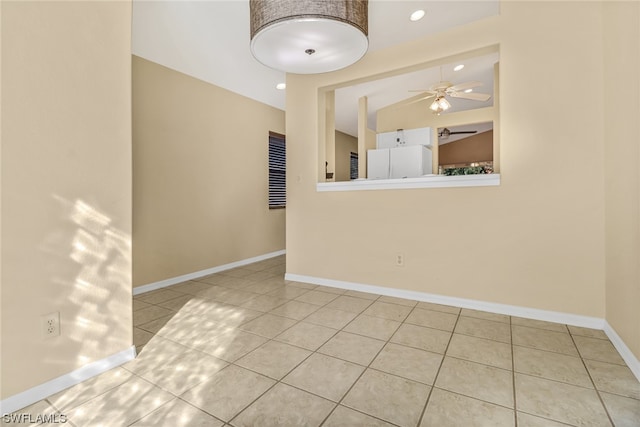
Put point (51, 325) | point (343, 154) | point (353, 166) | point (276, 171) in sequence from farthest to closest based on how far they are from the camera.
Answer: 1. point (353, 166)
2. point (343, 154)
3. point (276, 171)
4. point (51, 325)

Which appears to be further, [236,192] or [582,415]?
[236,192]

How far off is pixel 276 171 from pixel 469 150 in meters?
9.09

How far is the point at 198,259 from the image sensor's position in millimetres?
3838

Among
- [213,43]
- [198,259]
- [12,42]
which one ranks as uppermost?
[213,43]

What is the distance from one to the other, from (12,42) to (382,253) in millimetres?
2957

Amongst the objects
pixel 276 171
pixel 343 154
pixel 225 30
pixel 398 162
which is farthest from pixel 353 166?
pixel 225 30

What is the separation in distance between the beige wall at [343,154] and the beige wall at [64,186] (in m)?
5.68

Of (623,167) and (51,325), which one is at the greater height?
(623,167)

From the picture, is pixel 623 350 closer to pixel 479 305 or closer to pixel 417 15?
pixel 479 305

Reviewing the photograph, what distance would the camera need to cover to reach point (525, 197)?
94.7 inches

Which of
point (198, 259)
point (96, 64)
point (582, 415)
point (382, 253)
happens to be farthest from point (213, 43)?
point (582, 415)

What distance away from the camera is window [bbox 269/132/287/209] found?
508 centimetres

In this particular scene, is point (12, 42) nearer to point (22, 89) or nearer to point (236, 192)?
point (22, 89)

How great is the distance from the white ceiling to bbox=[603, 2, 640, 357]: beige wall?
0.93 meters
